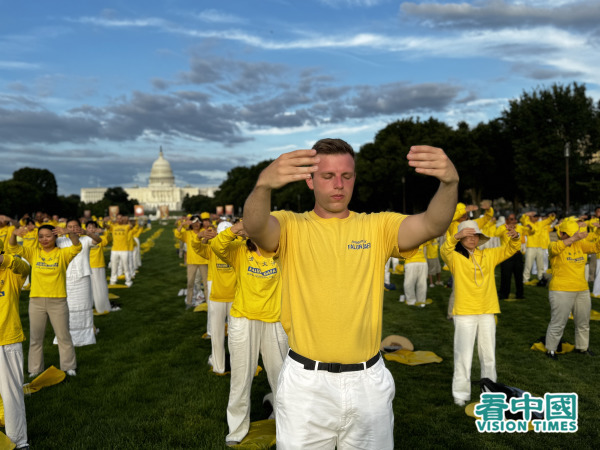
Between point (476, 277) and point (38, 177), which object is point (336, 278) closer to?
point (476, 277)

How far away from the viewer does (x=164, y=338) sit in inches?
404

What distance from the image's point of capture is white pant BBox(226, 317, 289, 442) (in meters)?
5.65

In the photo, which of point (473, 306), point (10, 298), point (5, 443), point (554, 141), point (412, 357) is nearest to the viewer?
point (5, 443)

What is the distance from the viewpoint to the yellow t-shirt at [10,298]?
5.52 m

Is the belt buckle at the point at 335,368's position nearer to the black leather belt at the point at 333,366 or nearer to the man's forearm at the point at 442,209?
the black leather belt at the point at 333,366

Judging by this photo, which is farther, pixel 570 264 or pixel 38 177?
pixel 38 177

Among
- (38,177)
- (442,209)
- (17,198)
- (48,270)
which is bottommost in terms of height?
(48,270)

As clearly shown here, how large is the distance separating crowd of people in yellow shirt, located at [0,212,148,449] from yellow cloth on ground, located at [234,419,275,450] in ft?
8.12

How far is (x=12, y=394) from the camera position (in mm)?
5441

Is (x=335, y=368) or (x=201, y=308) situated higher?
(x=335, y=368)

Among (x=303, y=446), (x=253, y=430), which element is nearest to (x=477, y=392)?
(x=253, y=430)

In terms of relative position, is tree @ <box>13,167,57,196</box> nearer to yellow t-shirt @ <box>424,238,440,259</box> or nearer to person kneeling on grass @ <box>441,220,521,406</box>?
yellow t-shirt @ <box>424,238,440,259</box>
